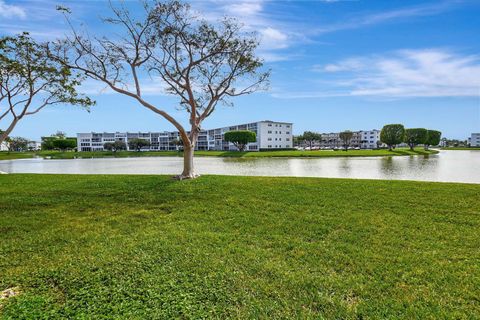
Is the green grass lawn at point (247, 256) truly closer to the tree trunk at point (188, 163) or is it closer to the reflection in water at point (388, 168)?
the tree trunk at point (188, 163)

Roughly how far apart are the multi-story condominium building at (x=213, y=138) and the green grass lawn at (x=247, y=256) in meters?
94.4

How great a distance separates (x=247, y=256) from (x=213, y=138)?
13045 cm

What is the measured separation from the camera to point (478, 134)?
546ft

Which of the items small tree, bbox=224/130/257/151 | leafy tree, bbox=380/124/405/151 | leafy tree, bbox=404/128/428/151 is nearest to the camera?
leafy tree, bbox=380/124/405/151

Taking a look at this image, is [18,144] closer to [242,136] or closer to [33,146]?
[33,146]

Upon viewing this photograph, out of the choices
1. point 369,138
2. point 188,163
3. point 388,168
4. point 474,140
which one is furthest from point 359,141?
point 188,163

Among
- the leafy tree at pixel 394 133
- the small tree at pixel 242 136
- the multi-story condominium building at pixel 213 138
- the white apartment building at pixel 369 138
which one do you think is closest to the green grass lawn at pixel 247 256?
the small tree at pixel 242 136

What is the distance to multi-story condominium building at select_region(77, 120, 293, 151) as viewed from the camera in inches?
4203

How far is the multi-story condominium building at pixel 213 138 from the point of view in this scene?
106750 millimetres

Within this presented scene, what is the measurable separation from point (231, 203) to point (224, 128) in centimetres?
12059

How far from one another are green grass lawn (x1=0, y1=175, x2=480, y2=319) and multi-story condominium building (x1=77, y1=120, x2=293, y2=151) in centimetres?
9438

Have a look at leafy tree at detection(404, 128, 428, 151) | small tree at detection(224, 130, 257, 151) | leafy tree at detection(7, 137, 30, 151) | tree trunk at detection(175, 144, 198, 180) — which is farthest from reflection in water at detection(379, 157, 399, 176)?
leafy tree at detection(7, 137, 30, 151)

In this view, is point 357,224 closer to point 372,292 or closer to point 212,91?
point 372,292

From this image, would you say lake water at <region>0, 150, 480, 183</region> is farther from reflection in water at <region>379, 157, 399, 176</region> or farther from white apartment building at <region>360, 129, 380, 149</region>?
white apartment building at <region>360, 129, 380, 149</region>
